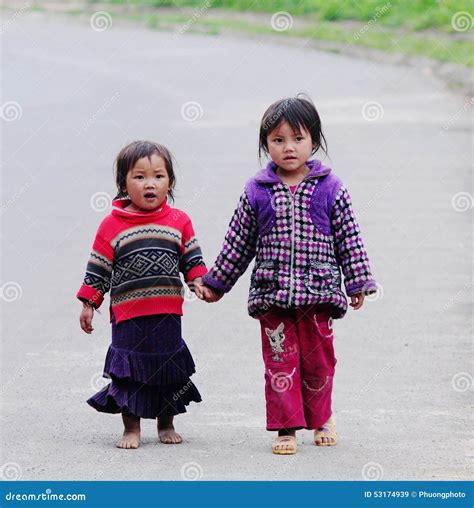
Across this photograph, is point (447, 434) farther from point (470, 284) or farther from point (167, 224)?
point (470, 284)

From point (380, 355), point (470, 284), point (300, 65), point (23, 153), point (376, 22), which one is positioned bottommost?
point (380, 355)

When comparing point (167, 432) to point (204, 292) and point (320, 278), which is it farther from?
point (320, 278)

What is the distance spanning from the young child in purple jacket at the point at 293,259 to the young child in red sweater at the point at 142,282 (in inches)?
7.0

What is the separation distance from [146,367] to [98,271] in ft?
1.45

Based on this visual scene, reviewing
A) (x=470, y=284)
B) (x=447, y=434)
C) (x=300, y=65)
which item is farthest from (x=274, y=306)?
(x=300, y=65)

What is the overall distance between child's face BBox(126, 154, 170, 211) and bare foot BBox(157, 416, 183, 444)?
0.90m

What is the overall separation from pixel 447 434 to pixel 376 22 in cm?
2472

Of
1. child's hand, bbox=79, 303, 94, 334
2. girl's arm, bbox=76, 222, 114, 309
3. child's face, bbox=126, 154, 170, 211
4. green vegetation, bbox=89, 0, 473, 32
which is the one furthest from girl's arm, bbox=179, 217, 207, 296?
green vegetation, bbox=89, 0, 473, 32

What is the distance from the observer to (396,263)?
9.98 m

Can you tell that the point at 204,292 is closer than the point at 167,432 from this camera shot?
Yes

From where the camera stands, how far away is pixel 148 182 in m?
Result: 5.83

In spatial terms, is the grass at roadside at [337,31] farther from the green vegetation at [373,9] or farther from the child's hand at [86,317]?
the child's hand at [86,317]

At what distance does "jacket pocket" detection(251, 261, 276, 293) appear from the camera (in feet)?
18.9

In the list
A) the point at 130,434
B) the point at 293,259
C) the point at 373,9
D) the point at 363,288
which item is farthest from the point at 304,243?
the point at 373,9
